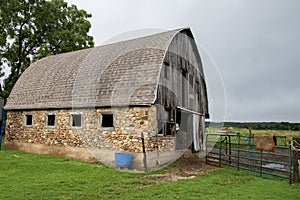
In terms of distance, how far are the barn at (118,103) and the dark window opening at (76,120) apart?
52mm

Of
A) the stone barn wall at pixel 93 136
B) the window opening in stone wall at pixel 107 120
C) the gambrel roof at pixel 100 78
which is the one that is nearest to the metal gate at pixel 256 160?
the stone barn wall at pixel 93 136

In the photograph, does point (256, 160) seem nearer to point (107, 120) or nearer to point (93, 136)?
point (107, 120)

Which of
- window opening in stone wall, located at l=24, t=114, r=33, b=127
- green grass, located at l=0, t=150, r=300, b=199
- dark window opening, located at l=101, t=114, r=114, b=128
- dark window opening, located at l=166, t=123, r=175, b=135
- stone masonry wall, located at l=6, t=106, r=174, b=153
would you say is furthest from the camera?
window opening in stone wall, located at l=24, t=114, r=33, b=127

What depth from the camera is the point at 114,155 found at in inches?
457

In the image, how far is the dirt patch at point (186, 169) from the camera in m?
9.60

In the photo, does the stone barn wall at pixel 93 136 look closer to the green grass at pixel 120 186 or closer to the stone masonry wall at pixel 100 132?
the stone masonry wall at pixel 100 132

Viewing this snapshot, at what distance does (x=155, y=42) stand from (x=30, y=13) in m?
20.0

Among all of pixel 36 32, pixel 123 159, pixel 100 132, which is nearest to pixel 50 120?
pixel 100 132

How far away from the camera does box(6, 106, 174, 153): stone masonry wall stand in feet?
36.4

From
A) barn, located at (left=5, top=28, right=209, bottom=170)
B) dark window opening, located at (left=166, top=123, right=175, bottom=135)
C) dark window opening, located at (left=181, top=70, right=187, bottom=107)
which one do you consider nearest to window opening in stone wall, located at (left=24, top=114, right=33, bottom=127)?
barn, located at (left=5, top=28, right=209, bottom=170)

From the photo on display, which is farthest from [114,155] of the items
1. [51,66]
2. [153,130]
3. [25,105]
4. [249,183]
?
[51,66]

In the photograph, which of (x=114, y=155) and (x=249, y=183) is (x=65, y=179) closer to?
(x=114, y=155)

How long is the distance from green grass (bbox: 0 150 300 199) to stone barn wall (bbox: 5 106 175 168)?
59.2 inches

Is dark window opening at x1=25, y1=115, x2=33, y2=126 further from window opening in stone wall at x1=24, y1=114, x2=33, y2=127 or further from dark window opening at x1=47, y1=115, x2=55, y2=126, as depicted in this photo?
dark window opening at x1=47, y1=115, x2=55, y2=126
